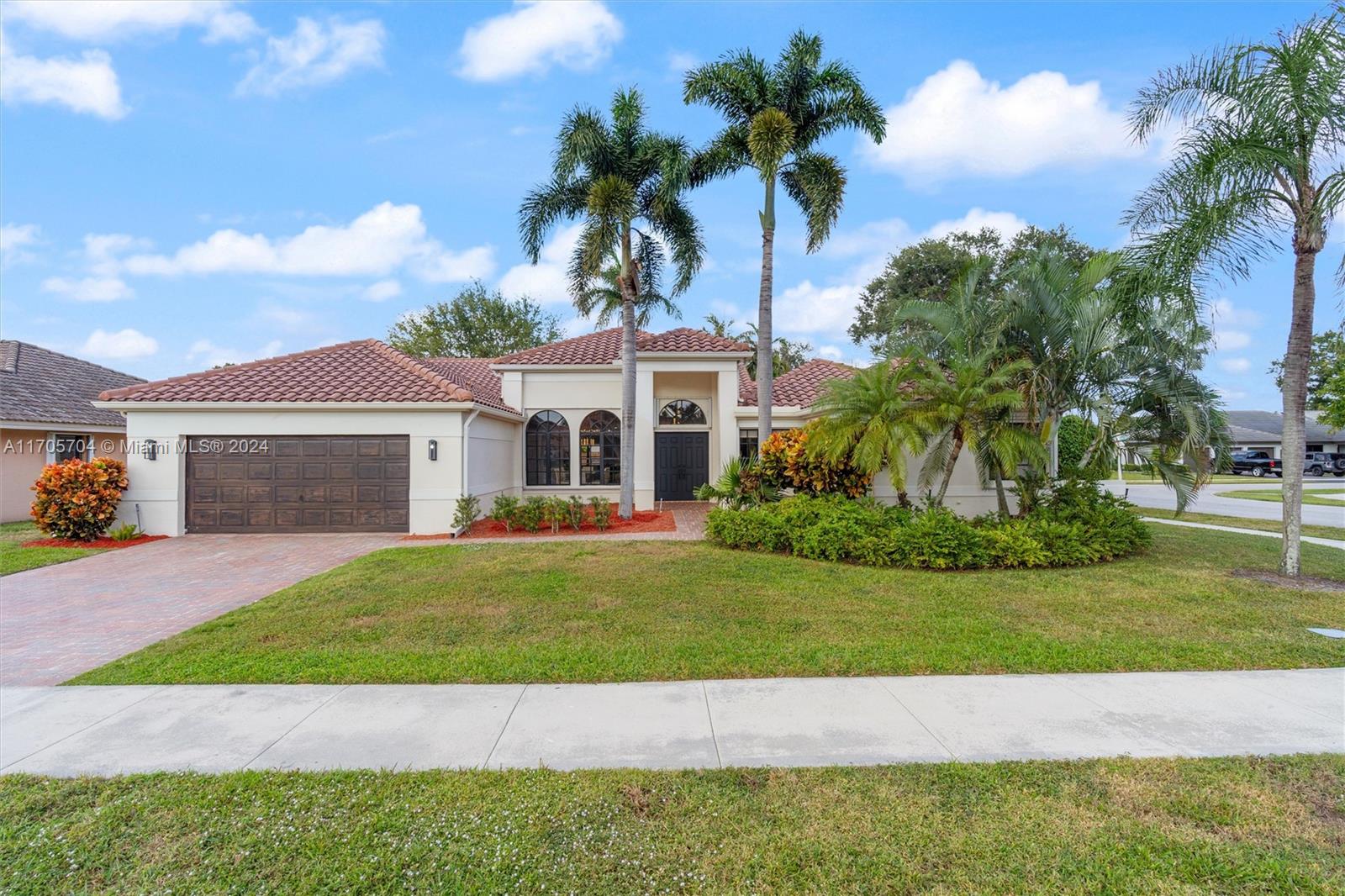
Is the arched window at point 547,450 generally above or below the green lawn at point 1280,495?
above

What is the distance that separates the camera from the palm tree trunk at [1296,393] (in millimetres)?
8492

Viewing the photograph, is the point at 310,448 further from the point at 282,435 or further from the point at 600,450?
the point at 600,450

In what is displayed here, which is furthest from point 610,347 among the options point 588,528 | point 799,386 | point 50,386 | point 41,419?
point 50,386

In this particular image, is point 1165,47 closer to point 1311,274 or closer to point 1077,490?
point 1311,274

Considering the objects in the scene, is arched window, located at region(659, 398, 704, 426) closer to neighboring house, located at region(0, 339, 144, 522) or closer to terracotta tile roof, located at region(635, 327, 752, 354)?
terracotta tile roof, located at region(635, 327, 752, 354)

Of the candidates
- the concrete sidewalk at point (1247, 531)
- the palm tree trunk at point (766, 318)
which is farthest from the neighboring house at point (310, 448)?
the concrete sidewalk at point (1247, 531)

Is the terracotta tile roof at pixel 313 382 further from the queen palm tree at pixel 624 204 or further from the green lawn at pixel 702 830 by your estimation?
the green lawn at pixel 702 830

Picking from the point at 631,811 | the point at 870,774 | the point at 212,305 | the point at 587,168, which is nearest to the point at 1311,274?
the point at 870,774

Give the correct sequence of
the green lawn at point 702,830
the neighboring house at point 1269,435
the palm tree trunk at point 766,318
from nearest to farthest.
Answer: the green lawn at point 702,830
the palm tree trunk at point 766,318
the neighboring house at point 1269,435

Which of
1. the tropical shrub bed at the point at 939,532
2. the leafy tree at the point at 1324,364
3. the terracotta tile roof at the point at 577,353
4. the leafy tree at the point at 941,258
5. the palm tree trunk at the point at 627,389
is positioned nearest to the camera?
the tropical shrub bed at the point at 939,532

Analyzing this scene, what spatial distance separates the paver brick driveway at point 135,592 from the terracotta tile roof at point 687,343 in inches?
327

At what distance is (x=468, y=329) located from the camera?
33406mm

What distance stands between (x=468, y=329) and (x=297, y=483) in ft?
70.0

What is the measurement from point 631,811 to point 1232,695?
502 cm
